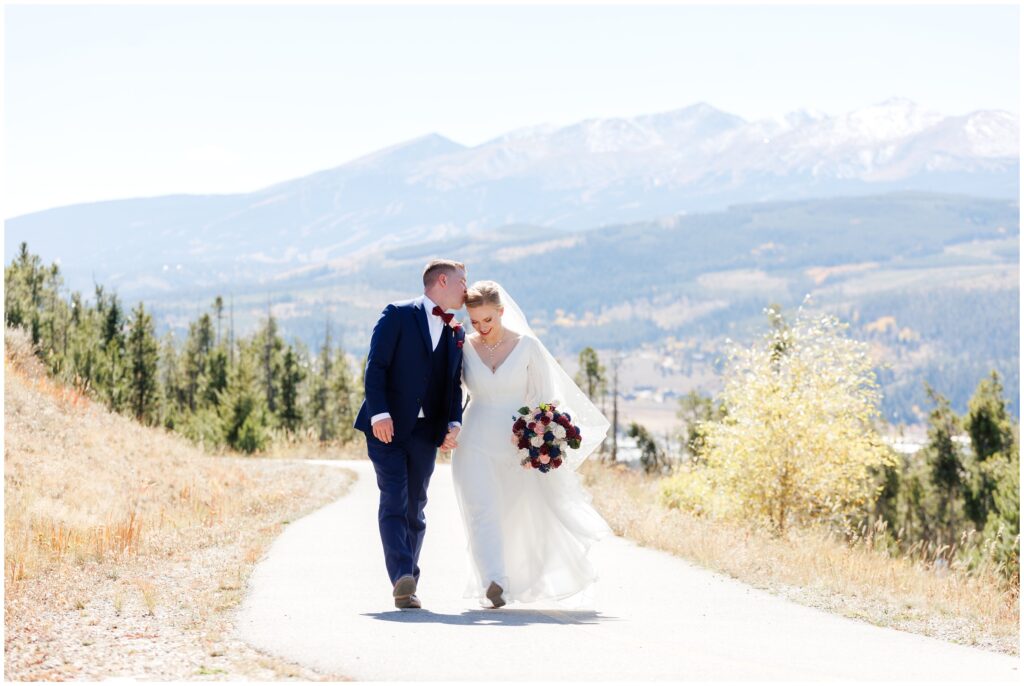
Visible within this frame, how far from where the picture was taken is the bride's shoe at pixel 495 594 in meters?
8.84

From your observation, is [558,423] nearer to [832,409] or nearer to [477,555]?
[477,555]

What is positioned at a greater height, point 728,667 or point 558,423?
point 558,423

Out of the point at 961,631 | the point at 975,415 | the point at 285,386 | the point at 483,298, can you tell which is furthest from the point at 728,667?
the point at 285,386

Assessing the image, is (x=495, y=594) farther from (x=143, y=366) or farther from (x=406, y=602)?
(x=143, y=366)

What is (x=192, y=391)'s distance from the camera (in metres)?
69.5

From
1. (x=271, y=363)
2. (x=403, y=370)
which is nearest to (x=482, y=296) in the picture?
(x=403, y=370)

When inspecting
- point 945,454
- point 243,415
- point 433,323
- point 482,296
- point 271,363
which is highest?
point 482,296

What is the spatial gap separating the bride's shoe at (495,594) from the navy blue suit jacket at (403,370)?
1127 mm

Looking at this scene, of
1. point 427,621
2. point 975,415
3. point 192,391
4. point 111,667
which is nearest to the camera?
point 111,667

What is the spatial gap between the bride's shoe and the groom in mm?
528

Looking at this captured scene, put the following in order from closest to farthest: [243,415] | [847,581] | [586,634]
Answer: [586,634], [847,581], [243,415]

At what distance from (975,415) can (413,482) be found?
46.8 meters

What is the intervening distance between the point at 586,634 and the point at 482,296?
275 cm

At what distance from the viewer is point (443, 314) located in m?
9.02
